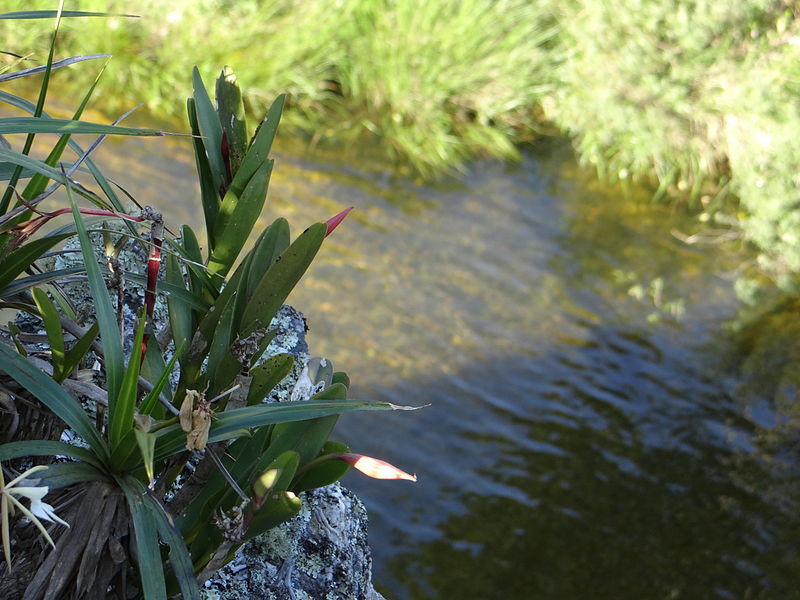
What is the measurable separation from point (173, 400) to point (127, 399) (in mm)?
220

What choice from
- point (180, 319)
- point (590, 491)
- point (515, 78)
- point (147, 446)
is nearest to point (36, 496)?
point (147, 446)

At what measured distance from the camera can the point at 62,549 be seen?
0.97 meters

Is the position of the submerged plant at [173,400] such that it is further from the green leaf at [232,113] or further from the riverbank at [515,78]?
the riverbank at [515,78]

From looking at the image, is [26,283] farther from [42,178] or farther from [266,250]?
[266,250]

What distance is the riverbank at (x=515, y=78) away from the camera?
6383 mm

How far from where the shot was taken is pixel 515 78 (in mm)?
7363

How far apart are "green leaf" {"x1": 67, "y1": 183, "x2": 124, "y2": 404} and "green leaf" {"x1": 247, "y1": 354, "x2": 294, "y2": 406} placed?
6.2 inches

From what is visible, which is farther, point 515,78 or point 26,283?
point 515,78

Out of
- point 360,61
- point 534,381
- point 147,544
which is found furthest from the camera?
point 360,61

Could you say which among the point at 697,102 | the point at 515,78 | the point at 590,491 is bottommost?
the point at 590,491

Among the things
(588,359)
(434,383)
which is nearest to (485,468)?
(434,383)

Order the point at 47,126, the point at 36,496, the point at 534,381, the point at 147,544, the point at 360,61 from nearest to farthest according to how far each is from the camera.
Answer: the point at 36,496
the point at 147,544
the point at 47,126
the point at 534,381
the point at 360,61

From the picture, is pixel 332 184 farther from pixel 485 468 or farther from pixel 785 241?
pixel 785 241

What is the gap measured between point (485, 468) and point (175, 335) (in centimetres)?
318
